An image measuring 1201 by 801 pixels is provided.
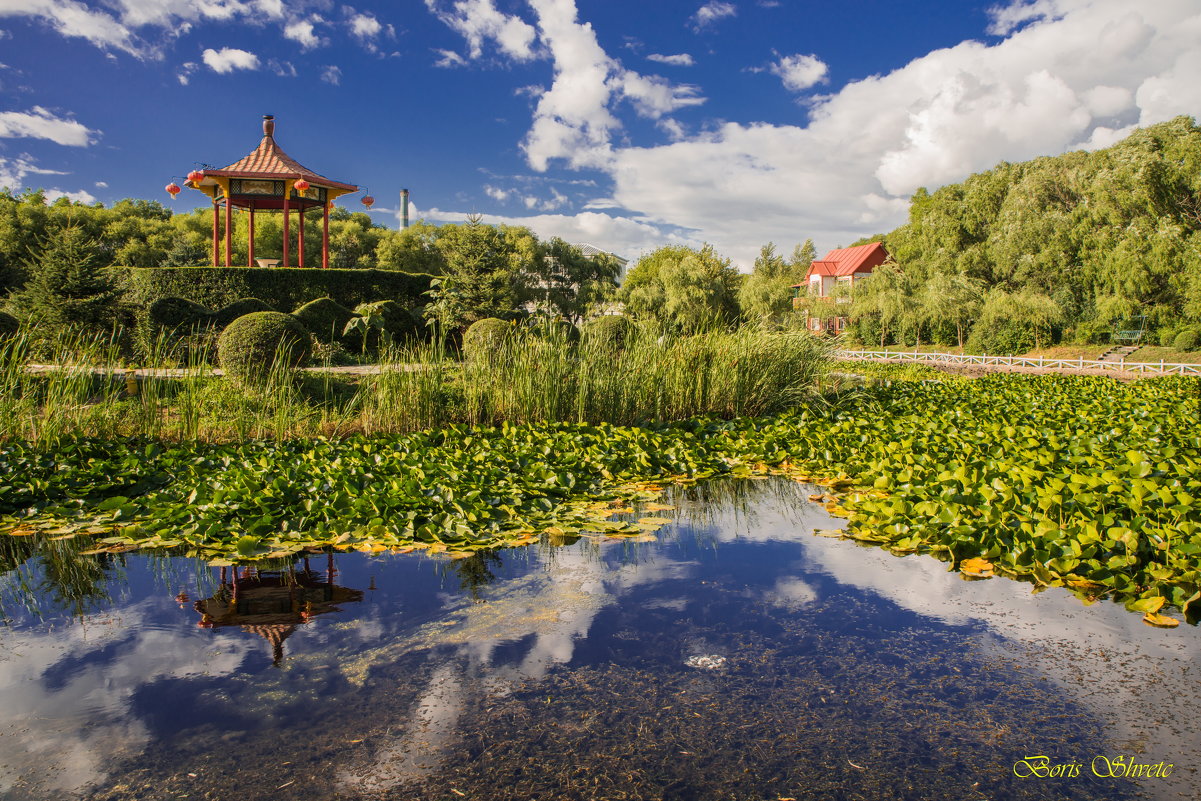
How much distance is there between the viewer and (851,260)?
1940 inches

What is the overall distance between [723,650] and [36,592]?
3.70m

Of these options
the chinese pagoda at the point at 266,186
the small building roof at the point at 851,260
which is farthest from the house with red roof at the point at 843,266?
the chinese pagoda at the point at 266,186

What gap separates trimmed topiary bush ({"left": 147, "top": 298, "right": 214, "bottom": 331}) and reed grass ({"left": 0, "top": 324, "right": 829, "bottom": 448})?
6672 millimetres

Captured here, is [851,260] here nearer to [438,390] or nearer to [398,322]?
[398,322]

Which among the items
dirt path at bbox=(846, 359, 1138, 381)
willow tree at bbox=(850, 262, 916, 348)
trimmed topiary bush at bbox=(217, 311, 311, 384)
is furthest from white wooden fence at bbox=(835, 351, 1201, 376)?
trimmed topiary bush at bbox=(217, 311, 311, 384)

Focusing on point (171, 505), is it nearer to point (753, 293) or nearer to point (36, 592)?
point (36, 592)

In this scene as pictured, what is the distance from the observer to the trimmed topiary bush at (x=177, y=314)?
15.7 m

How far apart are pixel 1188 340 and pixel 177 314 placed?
29294mm

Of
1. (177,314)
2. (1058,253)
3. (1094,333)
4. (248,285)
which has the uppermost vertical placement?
(1058,253)

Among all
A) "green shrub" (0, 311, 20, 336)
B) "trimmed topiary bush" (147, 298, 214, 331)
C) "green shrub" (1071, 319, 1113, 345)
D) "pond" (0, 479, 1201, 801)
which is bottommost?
"pond" (0, 479, 1201, 801)

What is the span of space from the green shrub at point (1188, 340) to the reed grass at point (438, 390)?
21.7 metres

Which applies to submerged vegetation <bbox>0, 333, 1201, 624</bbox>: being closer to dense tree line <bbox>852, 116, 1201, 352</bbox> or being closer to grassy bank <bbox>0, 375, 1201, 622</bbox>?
grassy bank <bbox>0, 375, 1201, 622</bbox>

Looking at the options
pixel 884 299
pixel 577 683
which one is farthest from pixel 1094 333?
pixel 577 683

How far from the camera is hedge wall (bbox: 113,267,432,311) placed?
19672 millimetres
